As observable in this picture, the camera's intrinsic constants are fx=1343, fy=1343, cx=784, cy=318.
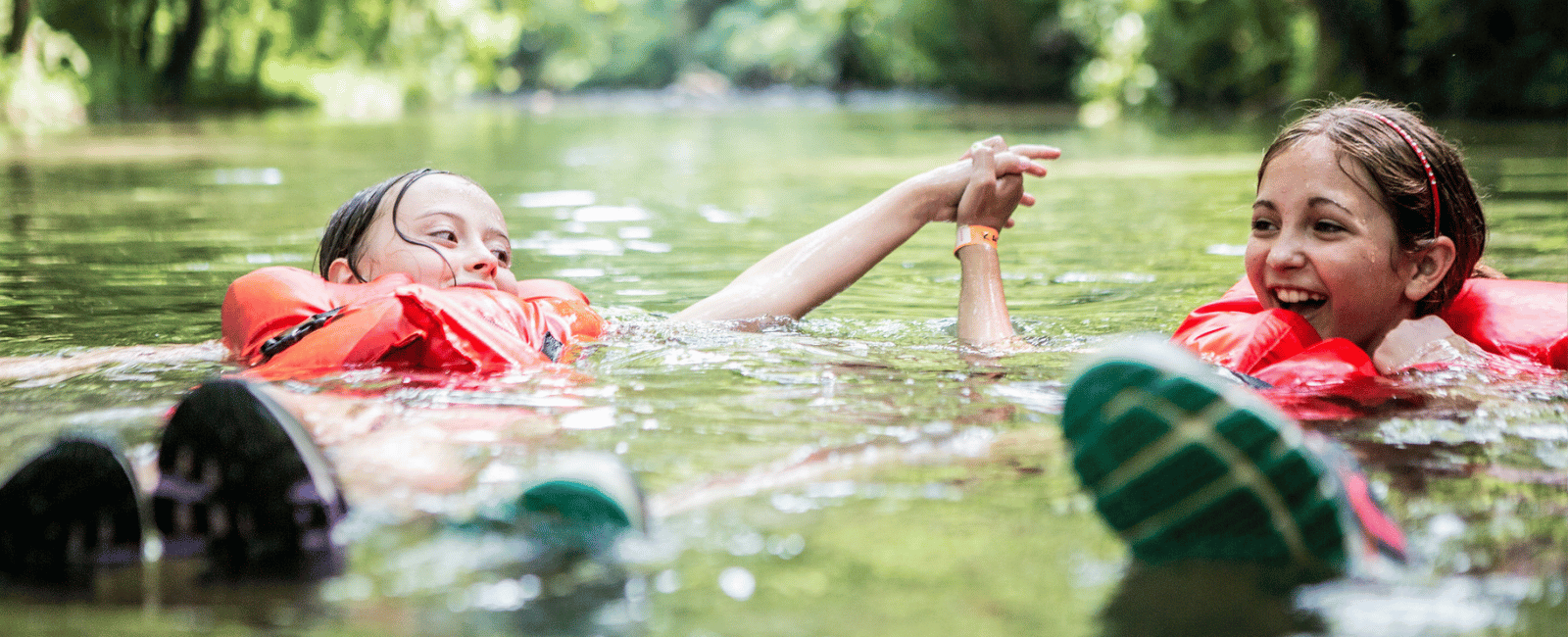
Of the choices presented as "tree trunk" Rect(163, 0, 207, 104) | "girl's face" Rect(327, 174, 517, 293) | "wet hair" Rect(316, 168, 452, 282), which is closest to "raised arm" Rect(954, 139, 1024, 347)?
"girl's face" Rect(327, 174, 517, 293)

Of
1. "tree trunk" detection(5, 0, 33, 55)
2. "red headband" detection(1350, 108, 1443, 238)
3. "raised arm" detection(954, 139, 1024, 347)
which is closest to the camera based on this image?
"red headband" detection(1350, 108, 1443, 238)

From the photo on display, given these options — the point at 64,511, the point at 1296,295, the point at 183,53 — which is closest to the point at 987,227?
the point at 1296,295

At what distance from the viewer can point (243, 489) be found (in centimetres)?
171

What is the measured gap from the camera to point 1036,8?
33469mm

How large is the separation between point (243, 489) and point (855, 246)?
199 centimetres

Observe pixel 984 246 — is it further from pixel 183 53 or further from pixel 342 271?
pixel 183 53

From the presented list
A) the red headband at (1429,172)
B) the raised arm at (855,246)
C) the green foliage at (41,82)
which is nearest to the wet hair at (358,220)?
the raised arm at (855,246)

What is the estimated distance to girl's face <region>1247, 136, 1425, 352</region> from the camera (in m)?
2.67

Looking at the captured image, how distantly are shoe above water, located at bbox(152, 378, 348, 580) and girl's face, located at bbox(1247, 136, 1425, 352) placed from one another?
193 cm

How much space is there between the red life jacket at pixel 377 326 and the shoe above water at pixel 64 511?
100 centimetres

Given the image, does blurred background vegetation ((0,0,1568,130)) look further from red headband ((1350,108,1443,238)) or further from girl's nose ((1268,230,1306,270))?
girl's nose ((1268,230,1306,270))

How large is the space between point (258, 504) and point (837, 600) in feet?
2.44

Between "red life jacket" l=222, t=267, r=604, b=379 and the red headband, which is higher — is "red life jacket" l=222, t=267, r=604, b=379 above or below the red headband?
below

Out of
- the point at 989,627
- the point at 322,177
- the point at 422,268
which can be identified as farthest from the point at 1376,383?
the point at 322,177
